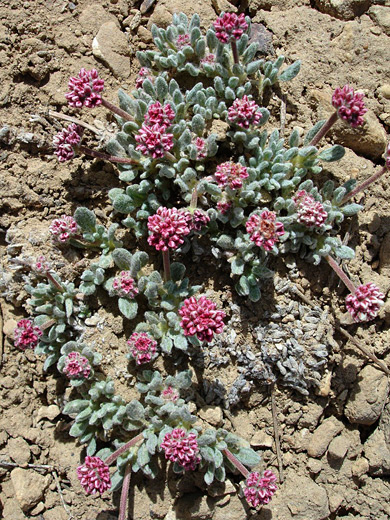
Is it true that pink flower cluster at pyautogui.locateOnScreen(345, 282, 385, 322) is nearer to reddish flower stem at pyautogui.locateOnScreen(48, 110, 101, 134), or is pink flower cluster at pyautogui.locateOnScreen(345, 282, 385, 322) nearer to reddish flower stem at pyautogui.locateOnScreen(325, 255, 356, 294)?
reddish flower stem at pyautogui.locateOnScreen(325, 255, 356, 294)

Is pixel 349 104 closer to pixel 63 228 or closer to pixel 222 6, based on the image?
pixel 222 6

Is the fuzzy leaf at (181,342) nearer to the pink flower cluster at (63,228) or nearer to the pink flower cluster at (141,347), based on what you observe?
the pink flower cluster at (141,347)

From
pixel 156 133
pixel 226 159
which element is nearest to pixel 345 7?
pixel 226 159

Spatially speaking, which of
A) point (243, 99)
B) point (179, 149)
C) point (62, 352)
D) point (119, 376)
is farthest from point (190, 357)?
point (243, 99)

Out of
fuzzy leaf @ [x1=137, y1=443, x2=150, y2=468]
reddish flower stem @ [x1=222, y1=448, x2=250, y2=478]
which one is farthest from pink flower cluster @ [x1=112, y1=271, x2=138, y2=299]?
reddish flower stem @ [x1=222, y1=448, x2=250, y2=478]

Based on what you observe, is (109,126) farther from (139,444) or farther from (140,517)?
(140,517)
